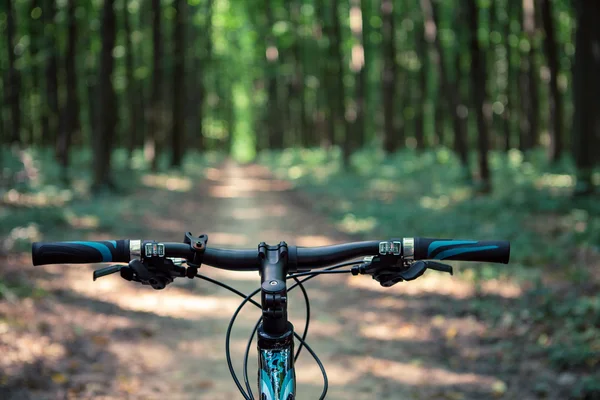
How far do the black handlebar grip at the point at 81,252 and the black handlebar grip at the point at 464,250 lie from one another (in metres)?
1.12

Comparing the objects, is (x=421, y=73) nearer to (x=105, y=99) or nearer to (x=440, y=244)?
(x=105, y=99)

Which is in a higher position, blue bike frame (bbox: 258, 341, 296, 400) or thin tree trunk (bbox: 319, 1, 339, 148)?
thin tree trunk (bbox: 319, 1, 339, 148)

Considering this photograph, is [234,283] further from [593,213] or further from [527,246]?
[593,213]

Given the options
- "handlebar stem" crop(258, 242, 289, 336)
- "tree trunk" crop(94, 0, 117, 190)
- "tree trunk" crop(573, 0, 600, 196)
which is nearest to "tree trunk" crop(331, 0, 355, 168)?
"tree trunk" crop(94, 0, 117, 190)

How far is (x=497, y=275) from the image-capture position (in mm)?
8305

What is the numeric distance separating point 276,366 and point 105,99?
16.1m

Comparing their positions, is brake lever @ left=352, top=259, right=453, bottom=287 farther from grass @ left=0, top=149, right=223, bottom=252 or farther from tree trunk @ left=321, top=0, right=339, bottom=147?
tree trunk @ left=321, top=0, right=339, bottom=147

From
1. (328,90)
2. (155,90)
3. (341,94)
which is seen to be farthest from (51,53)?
(328,90)

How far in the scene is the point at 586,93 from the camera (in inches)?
496

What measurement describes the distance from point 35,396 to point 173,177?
19.2 meters

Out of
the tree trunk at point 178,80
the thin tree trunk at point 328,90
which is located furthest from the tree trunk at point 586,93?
the tree trunk at point 178,80

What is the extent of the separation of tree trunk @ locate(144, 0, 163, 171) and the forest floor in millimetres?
14976

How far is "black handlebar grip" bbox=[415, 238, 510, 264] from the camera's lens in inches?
84.8

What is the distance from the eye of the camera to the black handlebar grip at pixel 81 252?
2.17m
